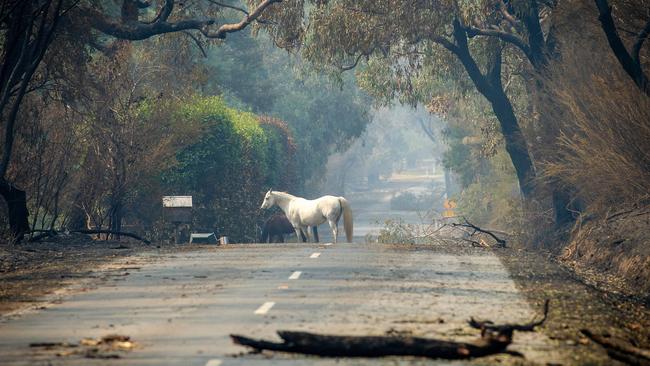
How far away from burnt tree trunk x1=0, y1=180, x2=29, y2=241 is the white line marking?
45.2ft

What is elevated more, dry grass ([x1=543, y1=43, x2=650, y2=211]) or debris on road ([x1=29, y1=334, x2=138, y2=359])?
dry grass ([x1=543, y1=43, x2=650, y2=211])

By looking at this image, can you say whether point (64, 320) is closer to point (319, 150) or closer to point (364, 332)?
point (364, 332)

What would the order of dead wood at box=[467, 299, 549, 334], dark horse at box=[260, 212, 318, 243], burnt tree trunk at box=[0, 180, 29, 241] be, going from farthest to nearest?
1. dark horse at box=[260, 212, 318, 243]
2. burnt tree trunk at box=[0, 180, 29, 241]
3. dead wood at box=[467, 299, 549, 334]

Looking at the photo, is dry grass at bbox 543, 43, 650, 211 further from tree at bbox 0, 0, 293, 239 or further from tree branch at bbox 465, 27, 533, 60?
tree at bbox 0, 0, 293, 239

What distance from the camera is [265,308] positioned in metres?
16.2

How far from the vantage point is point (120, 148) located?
36875 millimetres

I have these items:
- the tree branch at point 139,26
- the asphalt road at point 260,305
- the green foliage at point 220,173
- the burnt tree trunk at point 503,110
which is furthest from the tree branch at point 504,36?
the asphalt road at point 260,305

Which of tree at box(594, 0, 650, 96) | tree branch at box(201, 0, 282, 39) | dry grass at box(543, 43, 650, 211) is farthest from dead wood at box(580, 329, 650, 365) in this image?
tree branch at box(201, 0, 282, 39)

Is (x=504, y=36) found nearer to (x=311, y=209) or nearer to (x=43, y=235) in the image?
(x=311, y=209)

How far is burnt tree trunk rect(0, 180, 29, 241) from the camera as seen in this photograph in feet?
95.4

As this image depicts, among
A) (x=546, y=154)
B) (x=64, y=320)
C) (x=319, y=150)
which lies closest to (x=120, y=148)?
(x=546, y=154)

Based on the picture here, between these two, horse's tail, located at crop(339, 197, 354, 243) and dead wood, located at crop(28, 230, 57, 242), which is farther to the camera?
horse's tail, located at crop(339, 197, 354, 243)

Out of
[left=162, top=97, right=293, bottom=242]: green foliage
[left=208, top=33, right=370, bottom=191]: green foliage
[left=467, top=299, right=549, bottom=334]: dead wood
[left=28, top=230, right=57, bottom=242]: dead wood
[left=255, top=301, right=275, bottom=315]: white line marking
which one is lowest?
[left=467, top=299, right=549, bottom=334]: dead wood

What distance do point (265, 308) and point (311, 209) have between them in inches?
909
